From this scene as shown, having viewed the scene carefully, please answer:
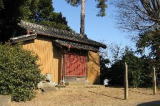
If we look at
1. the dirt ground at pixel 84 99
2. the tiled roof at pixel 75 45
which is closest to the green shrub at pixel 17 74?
the dirt ground at pixel 84 99

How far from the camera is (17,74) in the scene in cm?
1633

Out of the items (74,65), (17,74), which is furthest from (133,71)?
(17,74)

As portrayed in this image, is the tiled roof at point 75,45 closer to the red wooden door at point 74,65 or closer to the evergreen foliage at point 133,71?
the red wooden door at point 74,65

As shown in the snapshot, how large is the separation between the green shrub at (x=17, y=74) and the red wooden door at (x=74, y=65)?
22.3ft

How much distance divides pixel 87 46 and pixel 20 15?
5975 mm

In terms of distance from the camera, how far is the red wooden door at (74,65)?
2420 cm

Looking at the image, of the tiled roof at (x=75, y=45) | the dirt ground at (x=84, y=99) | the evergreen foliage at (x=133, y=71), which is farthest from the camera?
the evergreen foliage at (x=133, y=71)

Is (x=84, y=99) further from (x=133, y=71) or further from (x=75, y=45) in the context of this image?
(x=133, y=71)

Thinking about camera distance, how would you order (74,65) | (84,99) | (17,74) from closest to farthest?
1. (17,74)
2. (84,99)
3. (74,65)

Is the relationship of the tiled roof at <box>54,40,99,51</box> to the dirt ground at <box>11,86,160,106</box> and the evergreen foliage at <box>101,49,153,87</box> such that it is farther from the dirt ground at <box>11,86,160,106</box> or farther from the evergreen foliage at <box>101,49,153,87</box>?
the dirt ground at <box>11,86,160,106</box>

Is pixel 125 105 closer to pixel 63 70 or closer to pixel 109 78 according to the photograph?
pixel 63 70

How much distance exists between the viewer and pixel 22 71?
1664 centimetres

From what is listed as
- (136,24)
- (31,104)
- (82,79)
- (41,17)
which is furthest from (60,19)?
(31,104)

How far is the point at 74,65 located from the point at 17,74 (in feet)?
29.1
